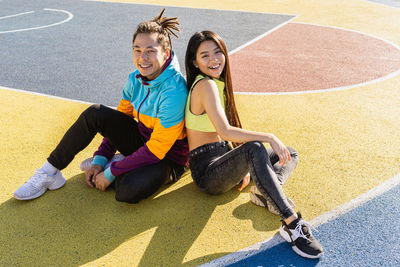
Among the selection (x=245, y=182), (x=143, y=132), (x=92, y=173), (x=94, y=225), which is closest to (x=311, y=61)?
(x=245, y=182)

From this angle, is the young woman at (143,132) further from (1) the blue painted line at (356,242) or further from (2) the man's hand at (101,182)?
(1) the blue painted line at (356,242)

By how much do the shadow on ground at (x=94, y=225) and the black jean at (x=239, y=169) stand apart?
0.97 feet

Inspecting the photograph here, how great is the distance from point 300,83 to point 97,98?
334cm

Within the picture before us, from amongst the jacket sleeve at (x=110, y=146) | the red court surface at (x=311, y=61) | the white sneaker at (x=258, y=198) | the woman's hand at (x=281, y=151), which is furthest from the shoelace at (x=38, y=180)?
the red court surface at (x=311, y=61)

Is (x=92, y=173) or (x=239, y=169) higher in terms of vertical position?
(x=239, y=169)

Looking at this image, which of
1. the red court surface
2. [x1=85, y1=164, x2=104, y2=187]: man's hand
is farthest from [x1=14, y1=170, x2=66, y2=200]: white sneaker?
the red court surface

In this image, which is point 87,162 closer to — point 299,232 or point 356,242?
point 299,232

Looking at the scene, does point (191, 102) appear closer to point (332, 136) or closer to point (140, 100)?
point (140, 100)

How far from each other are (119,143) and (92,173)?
0.42 metres

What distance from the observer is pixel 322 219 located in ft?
10.7

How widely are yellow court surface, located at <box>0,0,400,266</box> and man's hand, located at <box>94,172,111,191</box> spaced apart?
0.29 ft

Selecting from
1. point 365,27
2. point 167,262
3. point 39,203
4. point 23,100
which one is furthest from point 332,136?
point 365,27

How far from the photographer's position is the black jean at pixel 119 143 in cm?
335

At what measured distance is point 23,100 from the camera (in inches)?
230
